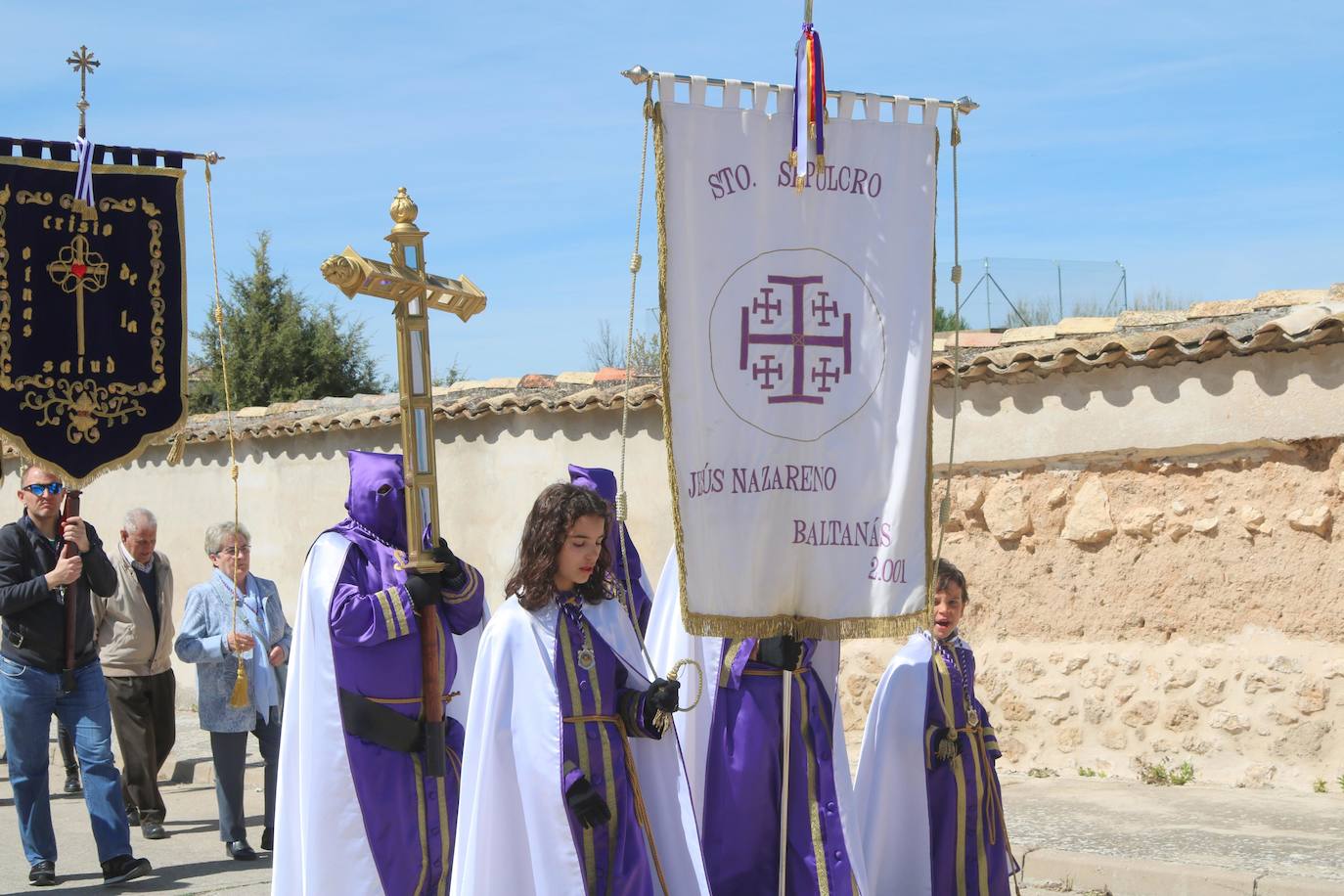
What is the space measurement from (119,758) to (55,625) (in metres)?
4.84

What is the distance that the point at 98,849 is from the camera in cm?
755

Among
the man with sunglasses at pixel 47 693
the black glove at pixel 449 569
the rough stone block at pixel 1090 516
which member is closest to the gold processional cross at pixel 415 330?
the black glove at pixel 449 569

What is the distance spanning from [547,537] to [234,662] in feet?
14.0

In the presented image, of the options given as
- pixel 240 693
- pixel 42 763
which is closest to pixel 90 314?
pixel 240 693

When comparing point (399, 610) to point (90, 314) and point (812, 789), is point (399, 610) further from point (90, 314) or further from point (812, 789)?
point (90, 314)

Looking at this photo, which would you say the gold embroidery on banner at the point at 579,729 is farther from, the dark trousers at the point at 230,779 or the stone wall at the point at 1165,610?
the stone wall at the point at 1165,610

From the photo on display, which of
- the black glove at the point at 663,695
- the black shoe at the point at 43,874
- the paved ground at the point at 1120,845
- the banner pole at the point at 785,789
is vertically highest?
the black glove at the point at 663,695

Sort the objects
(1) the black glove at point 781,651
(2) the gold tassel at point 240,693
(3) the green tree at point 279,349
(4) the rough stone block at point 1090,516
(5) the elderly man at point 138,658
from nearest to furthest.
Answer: (1) the black glove at point 781,651 → (2) the gold tassel at point 240,693 → (4) the rough stone block at point 1090,516 → (5) the elderly man at point 138,658 → (3) the green tree at point 279,349

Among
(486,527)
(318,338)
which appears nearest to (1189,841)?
(486,527)

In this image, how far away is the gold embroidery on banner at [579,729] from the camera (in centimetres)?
473

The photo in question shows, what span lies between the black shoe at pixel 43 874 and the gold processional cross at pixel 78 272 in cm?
238

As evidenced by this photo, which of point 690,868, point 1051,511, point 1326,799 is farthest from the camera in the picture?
point 1051,511

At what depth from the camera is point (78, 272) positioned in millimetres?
7766

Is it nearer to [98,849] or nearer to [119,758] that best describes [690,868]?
[98,849]
